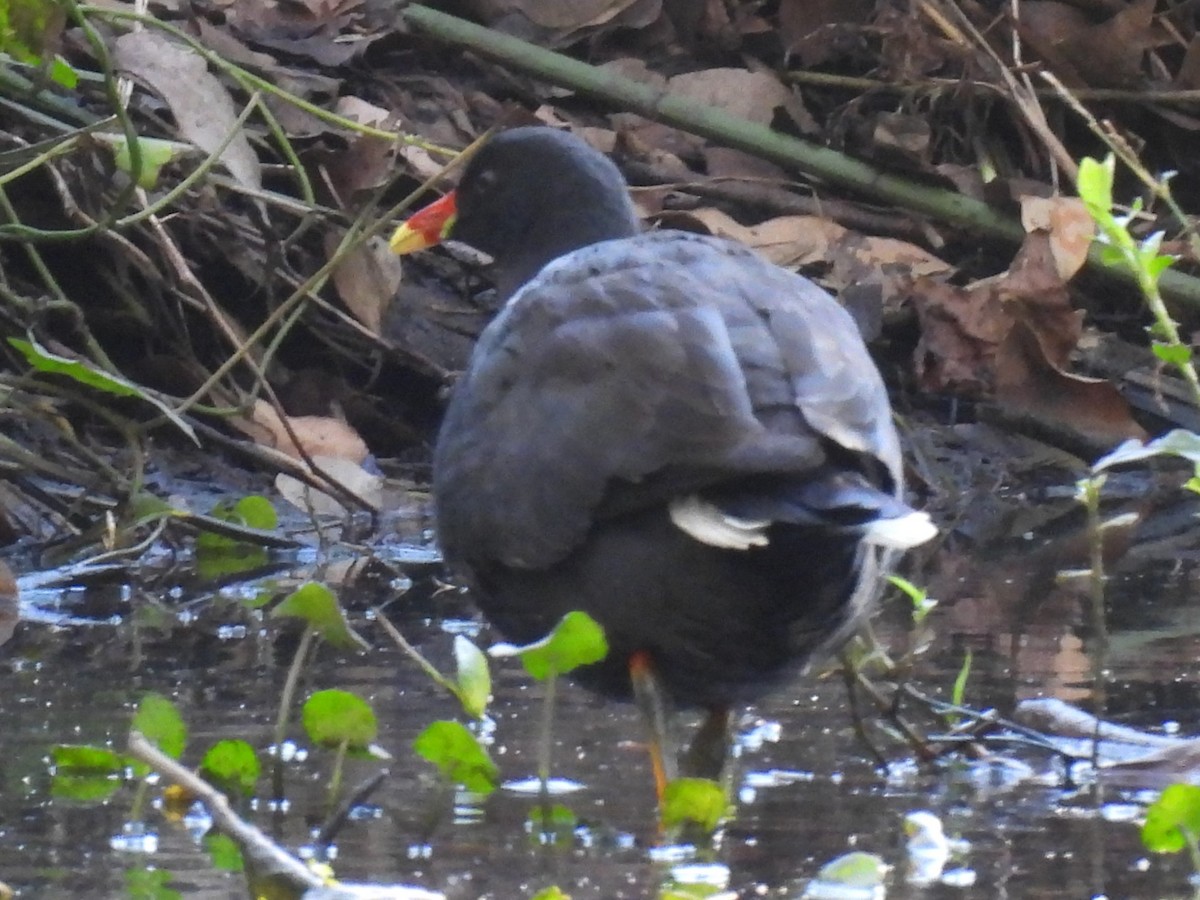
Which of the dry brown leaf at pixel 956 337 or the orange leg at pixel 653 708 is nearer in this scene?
the orange leg at pixel 653 708

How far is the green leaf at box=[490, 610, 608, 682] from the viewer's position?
228 centimetres

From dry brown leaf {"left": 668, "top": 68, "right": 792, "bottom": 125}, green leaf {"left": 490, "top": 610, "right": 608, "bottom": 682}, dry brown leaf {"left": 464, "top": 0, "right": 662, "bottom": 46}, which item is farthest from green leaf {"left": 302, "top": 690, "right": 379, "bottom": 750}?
dry brown leaf {"left": 464, "top": 0, "right": 662, "bottom": 46}

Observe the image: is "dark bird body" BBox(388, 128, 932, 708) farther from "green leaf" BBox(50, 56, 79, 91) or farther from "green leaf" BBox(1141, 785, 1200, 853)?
"green leaf" BBox(50, 56, 79, 91)

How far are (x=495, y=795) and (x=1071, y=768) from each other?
2.28 ft

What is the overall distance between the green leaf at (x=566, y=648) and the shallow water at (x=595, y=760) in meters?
0.18

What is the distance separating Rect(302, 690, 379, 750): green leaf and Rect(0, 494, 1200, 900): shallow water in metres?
0.08

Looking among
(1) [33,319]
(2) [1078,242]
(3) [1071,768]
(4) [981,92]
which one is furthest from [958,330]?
(3) [1071,768]

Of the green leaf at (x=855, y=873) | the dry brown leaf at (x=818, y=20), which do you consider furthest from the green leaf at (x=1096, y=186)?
the dry brown leaf at (x=818, y=20)

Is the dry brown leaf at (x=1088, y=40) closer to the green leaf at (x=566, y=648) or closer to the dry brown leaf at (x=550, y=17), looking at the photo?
the dry brown leaf at (x=550, y=17)

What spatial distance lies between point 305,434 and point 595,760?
2.32m

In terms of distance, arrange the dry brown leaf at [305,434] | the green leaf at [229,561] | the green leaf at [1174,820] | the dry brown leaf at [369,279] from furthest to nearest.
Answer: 1. the dry brown leaf at [369,279]
2. the dry brown leaf at [305,434]
3. the green leaf at [229,561]
4. the green leaf at [1174,820]

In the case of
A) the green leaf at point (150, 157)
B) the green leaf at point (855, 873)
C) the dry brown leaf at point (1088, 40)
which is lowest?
the green leaf at point (855, 873)

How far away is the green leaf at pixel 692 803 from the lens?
2.26 m

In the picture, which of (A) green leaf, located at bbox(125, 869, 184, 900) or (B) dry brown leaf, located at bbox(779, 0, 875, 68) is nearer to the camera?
(A) green leaf, located at bbox(125, 869, 184, 900)
